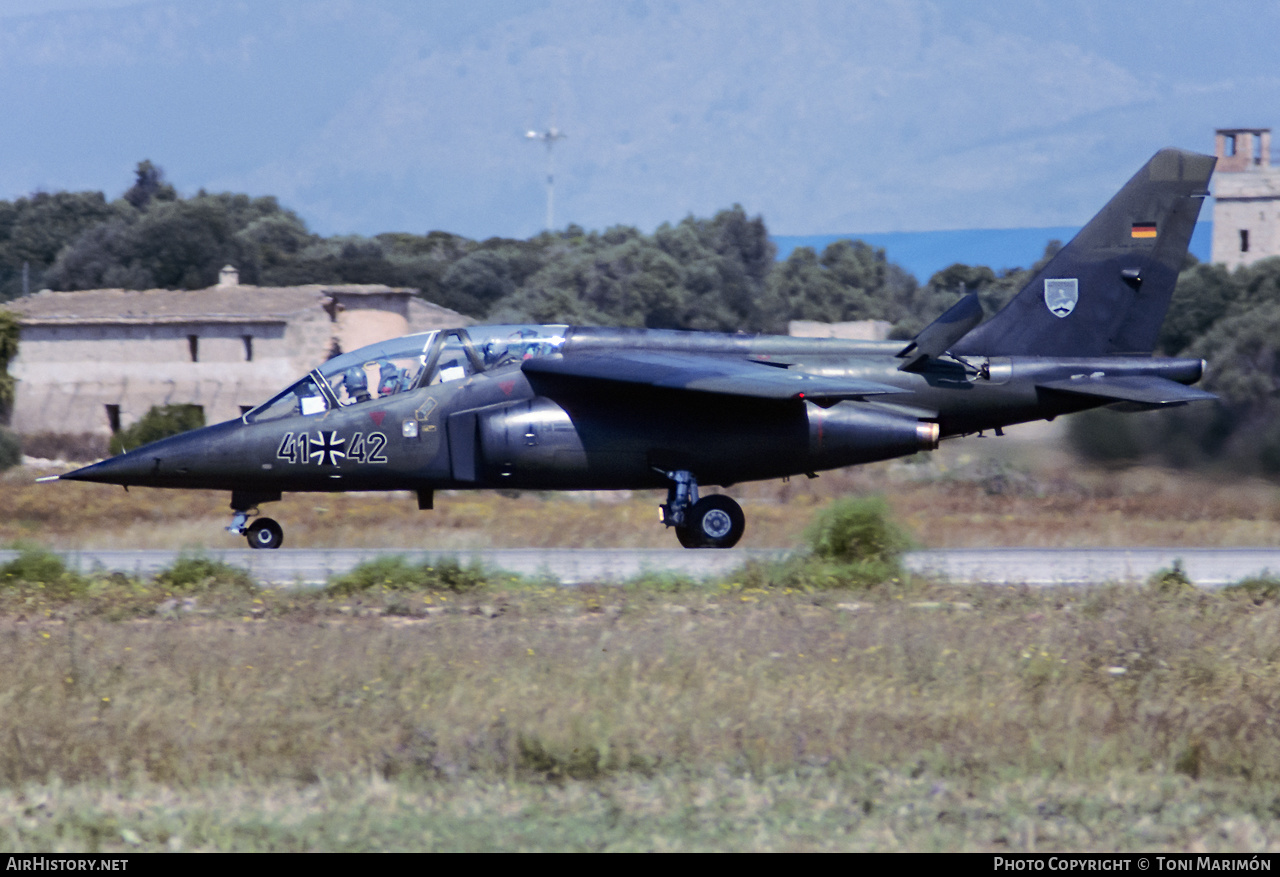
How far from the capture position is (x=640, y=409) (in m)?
16.6

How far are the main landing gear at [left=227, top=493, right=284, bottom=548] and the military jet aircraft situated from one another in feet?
1.17

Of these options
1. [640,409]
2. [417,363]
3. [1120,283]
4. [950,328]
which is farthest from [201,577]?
[1120,283]

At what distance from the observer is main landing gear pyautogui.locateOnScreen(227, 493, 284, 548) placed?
17.6 meters

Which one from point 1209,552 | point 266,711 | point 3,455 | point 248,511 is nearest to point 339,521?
point 248,511

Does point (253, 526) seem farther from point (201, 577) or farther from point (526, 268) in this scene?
point (526, 268)

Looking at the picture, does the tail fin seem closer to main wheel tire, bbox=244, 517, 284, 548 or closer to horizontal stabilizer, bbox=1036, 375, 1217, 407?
horizontal stabilizer, bbox=1036, 375, 1217, 407

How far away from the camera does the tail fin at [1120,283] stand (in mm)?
17453

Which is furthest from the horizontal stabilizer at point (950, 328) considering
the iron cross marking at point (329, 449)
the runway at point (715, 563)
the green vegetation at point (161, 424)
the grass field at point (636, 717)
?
the green vegetation at point (161, 424)

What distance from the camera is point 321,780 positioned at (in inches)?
275

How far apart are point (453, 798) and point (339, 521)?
17.5 metres

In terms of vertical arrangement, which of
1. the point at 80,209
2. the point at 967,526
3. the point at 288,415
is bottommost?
the point at 967,526

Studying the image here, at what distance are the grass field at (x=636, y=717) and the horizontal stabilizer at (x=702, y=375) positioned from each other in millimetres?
2450

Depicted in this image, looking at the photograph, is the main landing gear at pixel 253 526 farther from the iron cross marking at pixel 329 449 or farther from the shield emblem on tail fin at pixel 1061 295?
the shield emblem on tail fin at pixel 1061 295
